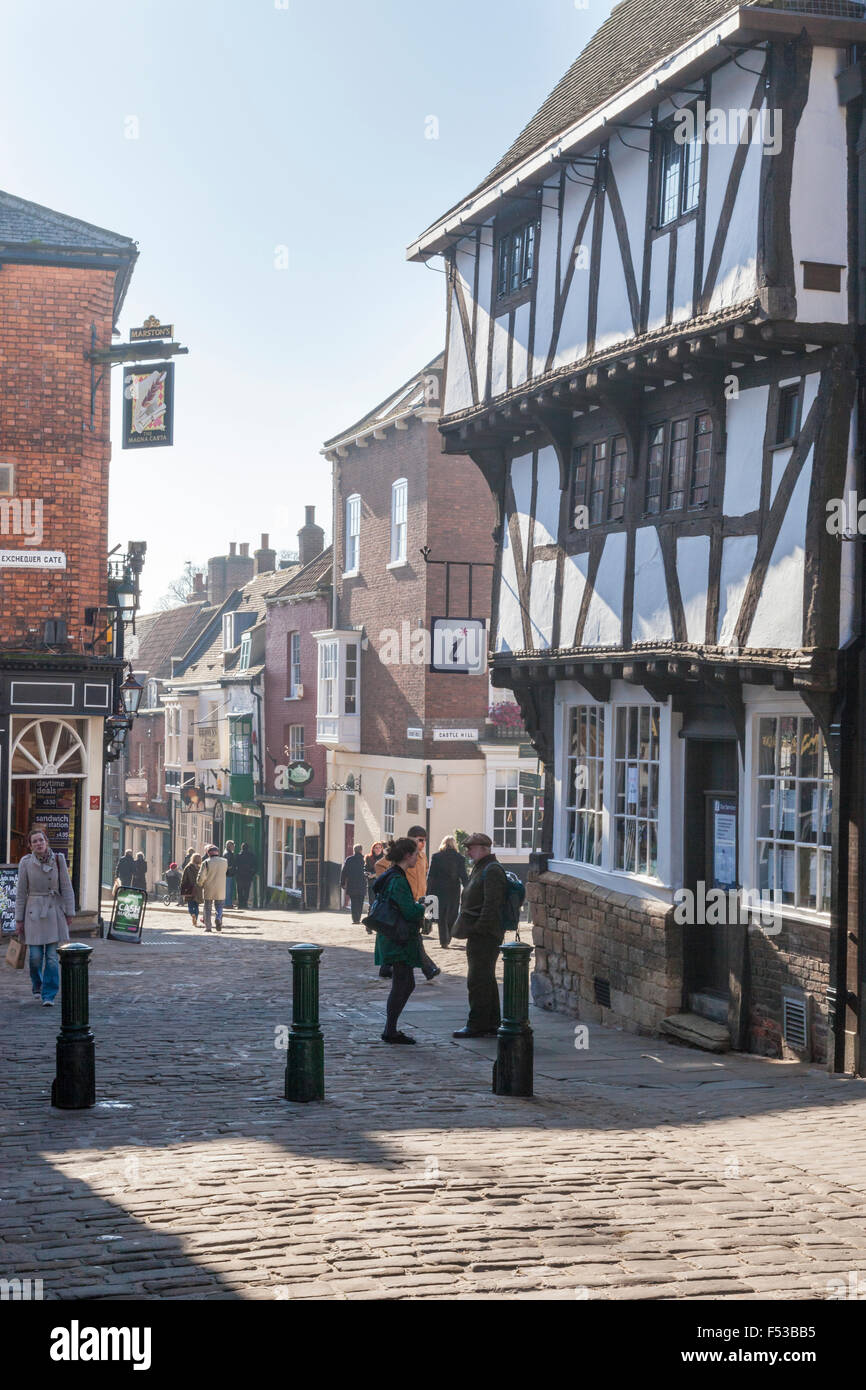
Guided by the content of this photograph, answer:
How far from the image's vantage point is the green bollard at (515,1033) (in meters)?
9.93

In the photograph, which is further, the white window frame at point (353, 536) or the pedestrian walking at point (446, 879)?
the white window frame at point (353, 536)

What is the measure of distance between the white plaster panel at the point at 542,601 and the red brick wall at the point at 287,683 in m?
21.4

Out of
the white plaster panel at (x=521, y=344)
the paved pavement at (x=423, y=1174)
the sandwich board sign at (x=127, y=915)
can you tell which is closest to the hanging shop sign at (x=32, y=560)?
the sandwich board sign at (x=127, y=915)

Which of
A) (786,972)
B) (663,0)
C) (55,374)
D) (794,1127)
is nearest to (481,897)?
(786,972)

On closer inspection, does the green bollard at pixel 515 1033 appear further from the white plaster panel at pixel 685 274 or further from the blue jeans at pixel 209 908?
the blue jeans at pixel 209 908

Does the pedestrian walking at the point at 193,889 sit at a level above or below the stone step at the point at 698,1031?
below

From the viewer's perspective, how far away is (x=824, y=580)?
454 inches

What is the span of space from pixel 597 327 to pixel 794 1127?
8.74 metres

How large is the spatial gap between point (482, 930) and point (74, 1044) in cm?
397

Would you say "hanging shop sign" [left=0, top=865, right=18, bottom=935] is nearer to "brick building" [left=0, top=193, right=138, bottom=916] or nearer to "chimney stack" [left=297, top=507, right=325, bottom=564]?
"brick building" [left=0, top=193, right=138, bottom=916]

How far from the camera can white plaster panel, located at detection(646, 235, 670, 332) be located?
13.7 metres

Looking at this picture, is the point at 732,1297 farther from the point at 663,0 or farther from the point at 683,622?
the point at 663,0

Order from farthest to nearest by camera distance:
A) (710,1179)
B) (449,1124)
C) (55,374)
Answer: (55,374) < (449,1124) < (710,1179)

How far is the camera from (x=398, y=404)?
1387 inches
